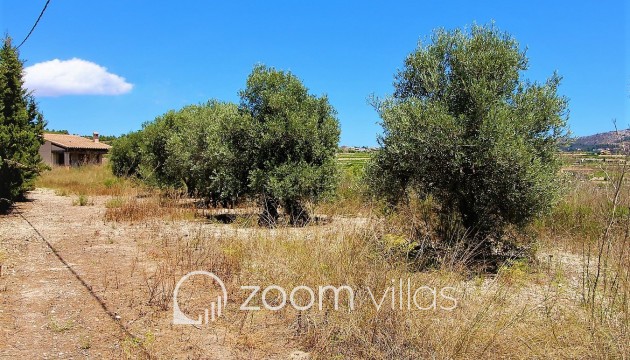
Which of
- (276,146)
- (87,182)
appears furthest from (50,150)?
(276,146)

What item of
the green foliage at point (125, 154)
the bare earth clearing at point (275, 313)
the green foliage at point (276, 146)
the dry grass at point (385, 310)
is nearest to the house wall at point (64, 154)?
the green foliage at point (125, 154)

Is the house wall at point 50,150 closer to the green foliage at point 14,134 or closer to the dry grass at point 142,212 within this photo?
the green foliage at point 14,134

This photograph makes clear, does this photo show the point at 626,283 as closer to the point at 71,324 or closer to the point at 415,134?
the point at 415,134

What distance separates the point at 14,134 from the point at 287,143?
385 inches

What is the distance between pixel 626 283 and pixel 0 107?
54.5 feet

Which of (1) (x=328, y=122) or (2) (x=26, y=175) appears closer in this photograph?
(1) (x=328, y=122)

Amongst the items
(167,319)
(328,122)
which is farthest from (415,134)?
(328,122)

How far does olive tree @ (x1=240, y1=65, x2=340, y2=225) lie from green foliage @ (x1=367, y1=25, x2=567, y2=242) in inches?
165

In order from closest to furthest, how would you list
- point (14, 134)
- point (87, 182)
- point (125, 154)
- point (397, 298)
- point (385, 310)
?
point (385, 310) → point (397, 298) → point (14, 134) → point (87, 182) → point (125, 154)

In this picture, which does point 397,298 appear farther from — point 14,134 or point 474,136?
point 14,134

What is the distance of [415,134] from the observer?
6.49 meters

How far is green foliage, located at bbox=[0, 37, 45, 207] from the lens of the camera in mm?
14485

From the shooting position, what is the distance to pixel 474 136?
632 centimetres

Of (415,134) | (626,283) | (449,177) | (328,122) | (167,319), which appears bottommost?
(167,319)
